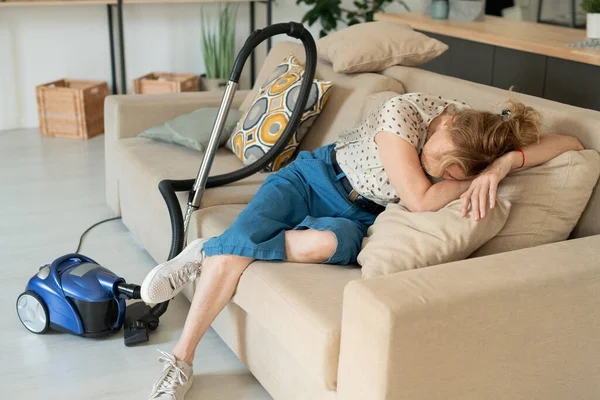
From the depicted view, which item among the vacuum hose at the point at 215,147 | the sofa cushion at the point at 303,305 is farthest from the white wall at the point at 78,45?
the sofa cushion at the point at 303,305

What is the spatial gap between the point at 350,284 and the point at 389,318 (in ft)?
0.42

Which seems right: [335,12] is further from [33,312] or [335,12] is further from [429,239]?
[429,239]

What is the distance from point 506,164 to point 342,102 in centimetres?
101

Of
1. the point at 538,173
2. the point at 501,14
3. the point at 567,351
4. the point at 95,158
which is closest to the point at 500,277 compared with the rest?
the point at 567,351

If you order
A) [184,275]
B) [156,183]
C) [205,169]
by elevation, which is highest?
Answer: [205,169]

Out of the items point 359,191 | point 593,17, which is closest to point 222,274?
point 359,191

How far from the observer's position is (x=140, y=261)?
300 centimetres

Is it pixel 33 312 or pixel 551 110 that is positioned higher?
pixel 551 110

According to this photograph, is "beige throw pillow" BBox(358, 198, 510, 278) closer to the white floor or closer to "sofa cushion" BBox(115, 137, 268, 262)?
the white floor

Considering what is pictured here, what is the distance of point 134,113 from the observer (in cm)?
322

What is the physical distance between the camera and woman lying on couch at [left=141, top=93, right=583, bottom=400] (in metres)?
1.93

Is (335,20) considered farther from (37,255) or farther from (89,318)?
(89,318)

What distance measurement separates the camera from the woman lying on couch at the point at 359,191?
1.93m

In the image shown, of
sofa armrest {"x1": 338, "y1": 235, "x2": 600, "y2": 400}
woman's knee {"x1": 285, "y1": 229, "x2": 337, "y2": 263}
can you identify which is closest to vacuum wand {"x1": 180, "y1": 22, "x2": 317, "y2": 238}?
woman's knee {"x1": 285, "y1": 229, "x2": 337, "y2": 263}
